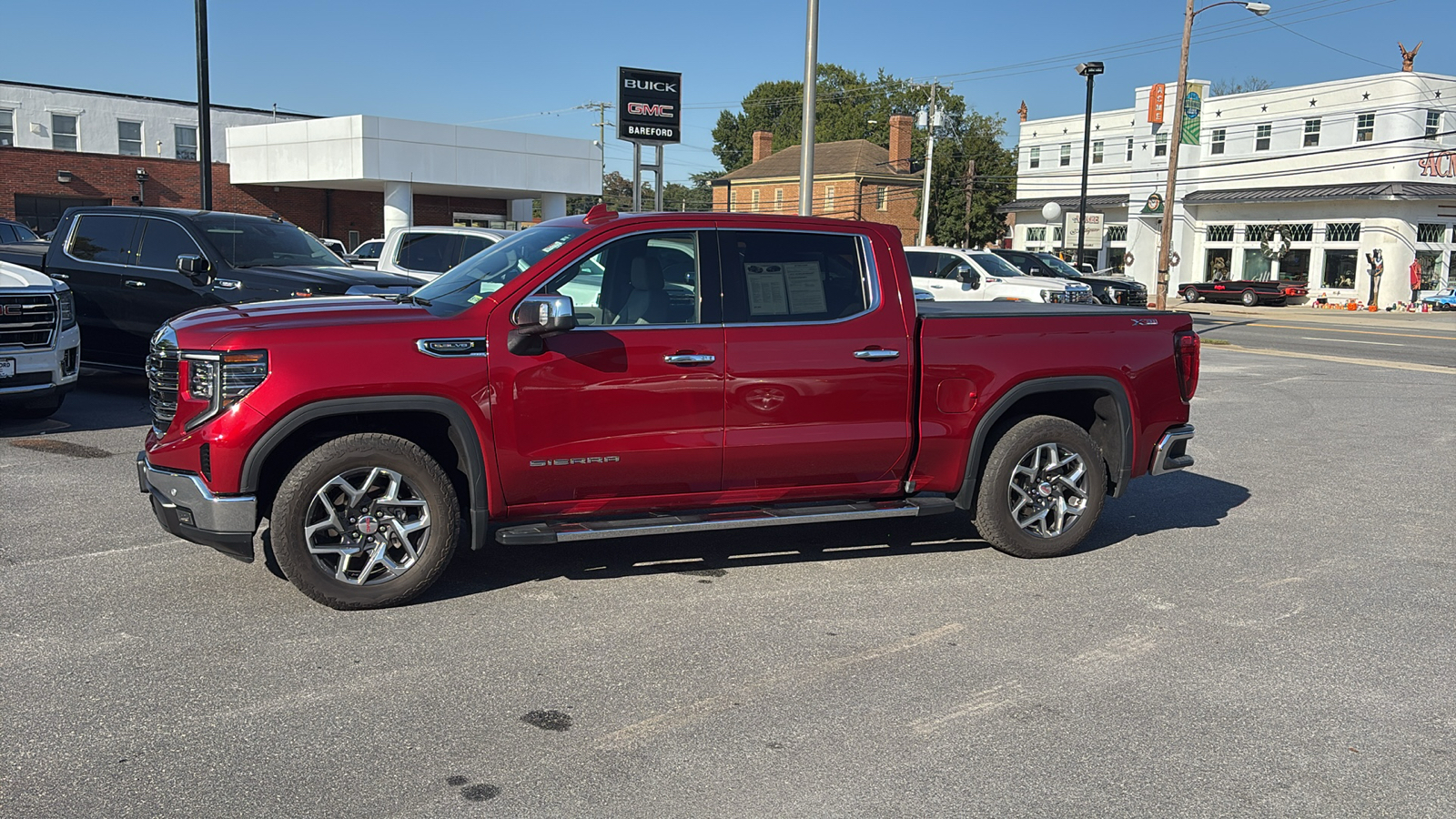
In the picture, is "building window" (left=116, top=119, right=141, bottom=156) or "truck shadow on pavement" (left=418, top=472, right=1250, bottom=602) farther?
"building window" (left=116, top=119, right=141, bottom=156)

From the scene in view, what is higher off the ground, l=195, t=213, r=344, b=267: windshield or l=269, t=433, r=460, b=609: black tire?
l=195, t=213, r=344, b=267: windshield

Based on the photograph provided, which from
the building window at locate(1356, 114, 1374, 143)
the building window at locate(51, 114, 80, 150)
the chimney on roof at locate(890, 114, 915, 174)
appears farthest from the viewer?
the chimney on roof at locate(890, 114, 915, 174)

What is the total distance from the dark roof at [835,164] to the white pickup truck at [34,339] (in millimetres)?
64577

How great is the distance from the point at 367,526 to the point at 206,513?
69cm

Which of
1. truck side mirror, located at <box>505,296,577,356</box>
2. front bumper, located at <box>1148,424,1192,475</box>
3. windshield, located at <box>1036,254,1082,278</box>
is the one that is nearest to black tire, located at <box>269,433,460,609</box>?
truck side mirror, located at <box>505,296,577,356</box>

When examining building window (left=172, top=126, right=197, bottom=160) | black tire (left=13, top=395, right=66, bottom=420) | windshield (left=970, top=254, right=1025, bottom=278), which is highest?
building window (left=172, top=126, right=197, bottom=160)

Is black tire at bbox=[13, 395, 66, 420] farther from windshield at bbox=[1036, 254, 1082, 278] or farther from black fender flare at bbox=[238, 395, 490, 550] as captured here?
windshield at bbox=[1036, 254, 1082, 278]

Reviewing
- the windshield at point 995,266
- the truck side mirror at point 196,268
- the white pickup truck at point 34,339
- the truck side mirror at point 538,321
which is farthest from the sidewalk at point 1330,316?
the truck side mirror at point 538,321

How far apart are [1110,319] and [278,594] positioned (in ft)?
15.5

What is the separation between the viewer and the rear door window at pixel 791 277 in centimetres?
582

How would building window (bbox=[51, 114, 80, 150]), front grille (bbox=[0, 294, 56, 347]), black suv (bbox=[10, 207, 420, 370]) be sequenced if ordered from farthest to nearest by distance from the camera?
1. building window (bbox=[51, 114, 80, 150])
2. black suv (bbox=[10, 207, 420, 370])
3. front grille (bbox=[0, 294, 56, 347])

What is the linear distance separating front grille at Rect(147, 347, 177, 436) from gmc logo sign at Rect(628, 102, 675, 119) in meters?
16.7

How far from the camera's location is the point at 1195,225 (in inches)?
2085

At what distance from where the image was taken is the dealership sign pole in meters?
21.3
